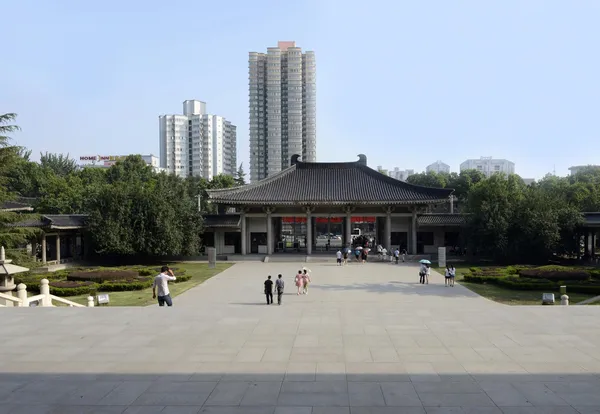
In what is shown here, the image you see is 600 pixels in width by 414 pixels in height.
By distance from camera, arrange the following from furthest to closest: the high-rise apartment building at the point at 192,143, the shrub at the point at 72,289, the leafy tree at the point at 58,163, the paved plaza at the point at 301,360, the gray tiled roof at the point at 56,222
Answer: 1. the high-rise apartment building at the point at 192,143
2. the leafy tree at the point at 58,163
3. the gray tiled roof at the point at 56,222
4. the shrub at the point at 72,289
5. the paved plaza at the point at 301,360

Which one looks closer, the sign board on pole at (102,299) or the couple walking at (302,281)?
the sign board on pole at (102,299)

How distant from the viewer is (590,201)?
4219cm

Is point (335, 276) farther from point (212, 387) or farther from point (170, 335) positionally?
point (212, 387)

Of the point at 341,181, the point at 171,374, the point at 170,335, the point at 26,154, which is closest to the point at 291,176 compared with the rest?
the point at 341,181

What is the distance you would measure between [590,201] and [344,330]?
40434mm

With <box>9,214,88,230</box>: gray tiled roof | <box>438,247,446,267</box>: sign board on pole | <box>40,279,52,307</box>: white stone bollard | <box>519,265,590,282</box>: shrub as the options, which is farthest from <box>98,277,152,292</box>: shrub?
<box>519,265,590,282</box>: shrub

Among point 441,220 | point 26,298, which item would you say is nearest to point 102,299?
point 26,298

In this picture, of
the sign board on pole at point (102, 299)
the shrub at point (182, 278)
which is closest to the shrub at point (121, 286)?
the shrub at point (182, 278)

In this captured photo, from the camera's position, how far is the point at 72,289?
19.4 m

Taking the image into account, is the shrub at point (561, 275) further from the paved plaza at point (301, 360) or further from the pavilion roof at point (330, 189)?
the pavilion roof at point (330, 189)

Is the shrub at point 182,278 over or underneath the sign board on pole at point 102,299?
underneath

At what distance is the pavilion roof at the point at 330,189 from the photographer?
1406 inches

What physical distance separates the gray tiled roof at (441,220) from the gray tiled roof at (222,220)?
48.9ft

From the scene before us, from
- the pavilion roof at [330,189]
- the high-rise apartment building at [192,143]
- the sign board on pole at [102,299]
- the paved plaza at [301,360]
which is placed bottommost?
the sign board on pole at [102,299]
